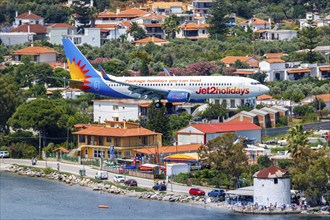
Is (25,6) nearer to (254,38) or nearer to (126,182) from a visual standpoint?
(254,38)

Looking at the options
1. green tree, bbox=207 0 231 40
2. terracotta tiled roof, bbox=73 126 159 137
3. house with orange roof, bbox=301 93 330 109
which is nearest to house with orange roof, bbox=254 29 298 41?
green tree, bbox=207 0 231 40

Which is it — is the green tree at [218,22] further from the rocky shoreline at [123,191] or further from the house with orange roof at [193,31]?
the rocky shoreline at [123,191]

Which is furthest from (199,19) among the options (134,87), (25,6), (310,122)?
(134,87)

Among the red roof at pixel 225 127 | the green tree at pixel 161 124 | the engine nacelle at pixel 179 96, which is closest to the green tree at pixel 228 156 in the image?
the engine nacelle at pixel 179 96

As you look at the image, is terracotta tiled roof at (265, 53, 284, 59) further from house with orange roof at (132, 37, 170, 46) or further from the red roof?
the red roof

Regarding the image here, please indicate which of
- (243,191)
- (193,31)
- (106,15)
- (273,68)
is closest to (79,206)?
(243,191)

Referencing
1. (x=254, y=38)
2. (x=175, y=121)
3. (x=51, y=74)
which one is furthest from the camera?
(x=254, y=38)
